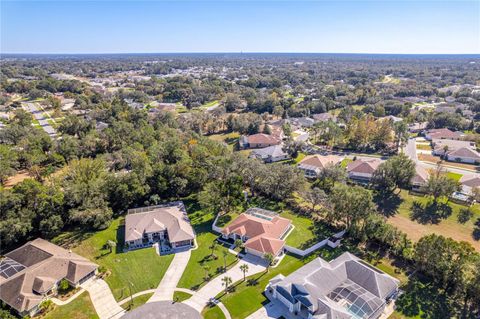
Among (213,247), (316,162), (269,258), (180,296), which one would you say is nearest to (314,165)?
(316,162)

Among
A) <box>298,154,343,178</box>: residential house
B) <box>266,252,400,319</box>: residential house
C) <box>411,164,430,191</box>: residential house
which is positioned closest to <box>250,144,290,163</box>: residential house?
<box>298,154,343,178</box>: residential house

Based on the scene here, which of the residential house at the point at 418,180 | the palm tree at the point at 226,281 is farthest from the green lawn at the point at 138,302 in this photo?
the residential house at the point at 418,180

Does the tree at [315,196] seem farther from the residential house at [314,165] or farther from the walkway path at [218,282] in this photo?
the walkway path at [218,282]

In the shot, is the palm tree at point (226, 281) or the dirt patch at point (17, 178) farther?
the dirt patch at point (17, 178)

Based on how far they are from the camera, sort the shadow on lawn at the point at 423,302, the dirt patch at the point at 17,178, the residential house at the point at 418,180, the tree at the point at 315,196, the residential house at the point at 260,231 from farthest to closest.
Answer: the dirt patch at the point at 17,178, the residential house at the point at 418,180, the tree at the point at 315,196, the residential house at the point at 260,231, the shadow on lawn at the point at 423,302

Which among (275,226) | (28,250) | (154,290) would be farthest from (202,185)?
(28,250)

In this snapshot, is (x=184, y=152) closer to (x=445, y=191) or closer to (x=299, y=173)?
(x=299, y=173)
